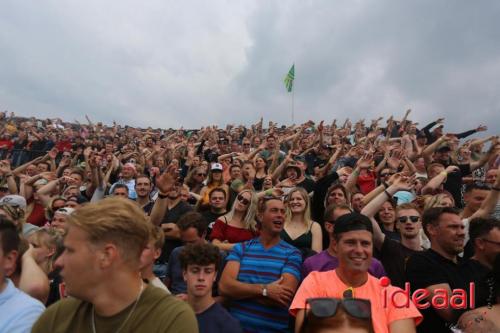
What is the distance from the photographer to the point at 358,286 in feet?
8.99

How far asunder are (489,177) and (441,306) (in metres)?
4.52

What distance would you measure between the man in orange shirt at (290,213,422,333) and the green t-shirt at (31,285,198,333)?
1023 mm

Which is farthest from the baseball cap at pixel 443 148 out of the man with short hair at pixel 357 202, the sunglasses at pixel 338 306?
the sunglasses at pixel 338 306

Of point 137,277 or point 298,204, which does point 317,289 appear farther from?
point 298,204

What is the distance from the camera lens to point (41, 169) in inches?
367

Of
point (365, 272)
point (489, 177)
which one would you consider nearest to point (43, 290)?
point (365, 272)

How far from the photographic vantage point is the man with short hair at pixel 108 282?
5.42 feet

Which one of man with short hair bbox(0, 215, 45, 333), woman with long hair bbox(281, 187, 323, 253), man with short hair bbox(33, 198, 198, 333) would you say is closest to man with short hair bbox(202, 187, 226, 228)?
woman with long hair bbox(281, 187, 323, 253)

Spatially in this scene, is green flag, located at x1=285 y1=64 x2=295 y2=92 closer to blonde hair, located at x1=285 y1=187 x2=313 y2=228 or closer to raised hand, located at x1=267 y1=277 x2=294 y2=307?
blonde hair, located at x1=285 y1=187 x2=313 y2=228

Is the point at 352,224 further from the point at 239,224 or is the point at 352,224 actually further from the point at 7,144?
the point at 7,144

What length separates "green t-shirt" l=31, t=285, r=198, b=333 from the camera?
1625 millimetres

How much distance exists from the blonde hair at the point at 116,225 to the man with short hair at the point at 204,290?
1.34 m

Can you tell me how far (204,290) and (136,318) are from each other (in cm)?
143

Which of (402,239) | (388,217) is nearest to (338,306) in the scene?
(402,239)
